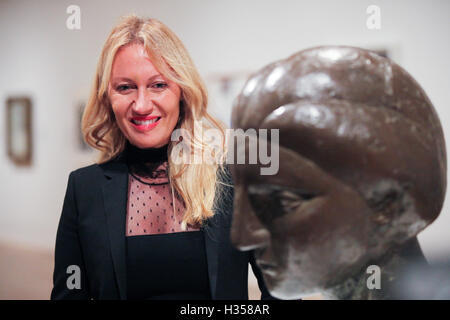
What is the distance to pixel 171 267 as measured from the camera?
140cm

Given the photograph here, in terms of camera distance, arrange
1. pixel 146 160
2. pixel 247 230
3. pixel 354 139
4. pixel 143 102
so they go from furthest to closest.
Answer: pixel 146 160 → pixel 143 102 → pixel 247 230 → pixel 354 139

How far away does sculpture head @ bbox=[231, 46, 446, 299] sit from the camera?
3.32 ft

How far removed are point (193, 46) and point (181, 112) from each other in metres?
0.44

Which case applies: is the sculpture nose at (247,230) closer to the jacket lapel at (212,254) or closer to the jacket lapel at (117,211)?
the jacket lapel at (212,254)

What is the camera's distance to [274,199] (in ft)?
3.53

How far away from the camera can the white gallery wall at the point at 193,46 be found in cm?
174

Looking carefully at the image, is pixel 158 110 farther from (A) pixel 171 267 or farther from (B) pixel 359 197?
(B) pixel 359 197

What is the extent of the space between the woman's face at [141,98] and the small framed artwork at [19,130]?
0.90 m

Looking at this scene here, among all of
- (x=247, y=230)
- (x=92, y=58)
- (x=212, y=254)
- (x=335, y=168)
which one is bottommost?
(x=212, y=254)

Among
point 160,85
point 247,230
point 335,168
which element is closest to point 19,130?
point 160,85

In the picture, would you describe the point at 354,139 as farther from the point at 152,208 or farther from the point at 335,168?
the point at 152,208

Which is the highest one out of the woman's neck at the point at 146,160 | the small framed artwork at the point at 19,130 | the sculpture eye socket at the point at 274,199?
the small framed artwork at the point at 19,130

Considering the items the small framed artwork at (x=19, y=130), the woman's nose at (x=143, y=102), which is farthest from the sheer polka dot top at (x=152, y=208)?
the small framed artwork at (x=19, y=130)
